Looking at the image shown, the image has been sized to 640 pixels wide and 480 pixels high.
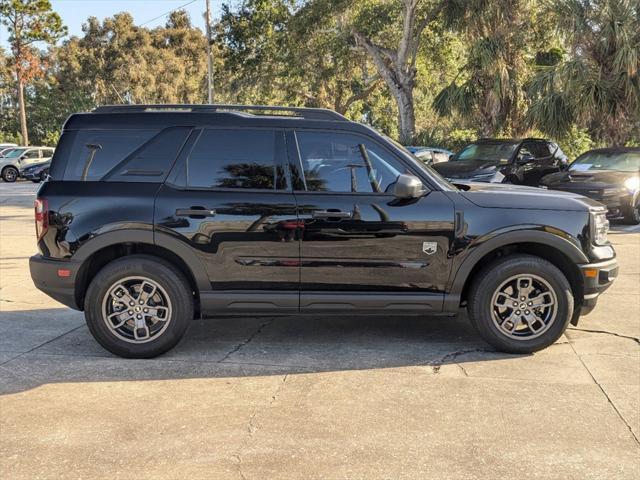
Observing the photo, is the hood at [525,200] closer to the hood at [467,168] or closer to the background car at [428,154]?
the hood at [467,168]

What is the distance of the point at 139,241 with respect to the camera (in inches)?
186

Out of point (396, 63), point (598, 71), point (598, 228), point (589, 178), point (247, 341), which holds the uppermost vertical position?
point (396, 63)

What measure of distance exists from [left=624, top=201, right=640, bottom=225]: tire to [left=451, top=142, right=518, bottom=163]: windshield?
9.32ft

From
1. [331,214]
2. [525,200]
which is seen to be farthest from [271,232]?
[525,200]

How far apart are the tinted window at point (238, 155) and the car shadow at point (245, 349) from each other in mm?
1294

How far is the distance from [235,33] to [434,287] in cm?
2820

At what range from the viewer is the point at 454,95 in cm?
2002

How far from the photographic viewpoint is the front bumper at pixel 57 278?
4750mm

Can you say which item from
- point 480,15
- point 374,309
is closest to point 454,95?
point 480,15

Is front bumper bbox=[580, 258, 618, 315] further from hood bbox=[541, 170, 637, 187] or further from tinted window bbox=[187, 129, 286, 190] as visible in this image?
hood bbox=[541, 170, 637, 187]

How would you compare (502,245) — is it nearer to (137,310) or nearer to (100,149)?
(137,310)

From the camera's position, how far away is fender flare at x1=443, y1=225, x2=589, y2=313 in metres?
4.79

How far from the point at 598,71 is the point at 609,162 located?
4.18 m

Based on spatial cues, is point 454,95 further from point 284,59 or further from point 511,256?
point 511,256
